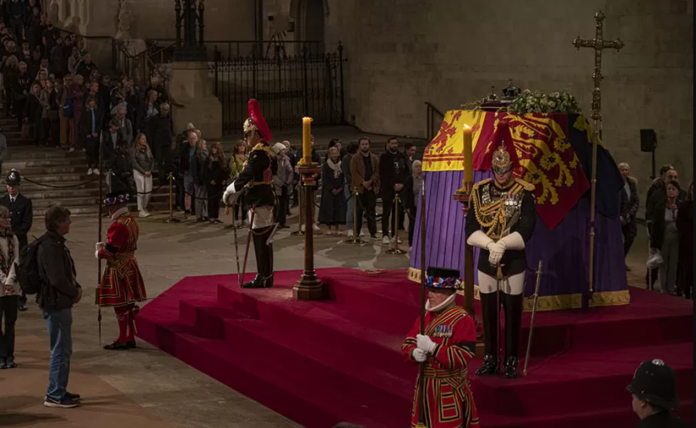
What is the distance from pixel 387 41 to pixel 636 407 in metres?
23.3

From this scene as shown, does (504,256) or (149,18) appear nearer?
(504,256)

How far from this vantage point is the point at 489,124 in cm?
1129

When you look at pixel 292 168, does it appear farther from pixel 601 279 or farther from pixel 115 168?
pixel 601 279

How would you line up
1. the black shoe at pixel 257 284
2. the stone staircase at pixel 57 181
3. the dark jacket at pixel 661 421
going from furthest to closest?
the stone staircase at pixel 57 181 < the black shoe at pixel 257 284 < the dark jacket at pixel 661 421

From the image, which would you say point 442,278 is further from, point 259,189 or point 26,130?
point 26,130

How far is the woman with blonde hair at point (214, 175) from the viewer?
67.5ft

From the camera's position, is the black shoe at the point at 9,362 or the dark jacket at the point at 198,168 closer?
the black shoe at the point at 9,362

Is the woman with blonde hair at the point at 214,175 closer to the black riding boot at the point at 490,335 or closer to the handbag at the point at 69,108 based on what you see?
the handbag at the point at 69,108

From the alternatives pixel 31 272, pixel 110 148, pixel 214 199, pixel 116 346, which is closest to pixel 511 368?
pixel 31 272

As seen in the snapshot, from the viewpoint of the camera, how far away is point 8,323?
11.6 meters

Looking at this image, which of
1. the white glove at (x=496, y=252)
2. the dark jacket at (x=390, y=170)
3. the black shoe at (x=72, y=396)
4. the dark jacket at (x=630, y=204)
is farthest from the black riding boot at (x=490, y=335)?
the dark jacket at (x=390, y=170)

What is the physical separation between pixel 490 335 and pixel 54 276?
11.8ft

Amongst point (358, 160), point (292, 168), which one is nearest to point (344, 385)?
point (358, 160)

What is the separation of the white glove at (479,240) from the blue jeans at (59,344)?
3.45 meters
